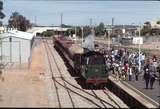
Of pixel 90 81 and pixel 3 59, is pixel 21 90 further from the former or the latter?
pixel 3 59

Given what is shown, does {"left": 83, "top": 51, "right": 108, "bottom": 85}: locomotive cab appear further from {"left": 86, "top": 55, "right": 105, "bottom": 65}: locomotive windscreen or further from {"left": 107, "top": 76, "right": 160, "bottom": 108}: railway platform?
{"left": 107, "top": 76, "right": 160, "bottom": 108}: railway platform

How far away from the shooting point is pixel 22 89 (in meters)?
30.6

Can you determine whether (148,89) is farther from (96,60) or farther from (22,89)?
(22,89)

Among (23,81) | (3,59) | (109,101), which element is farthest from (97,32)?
(109,101)

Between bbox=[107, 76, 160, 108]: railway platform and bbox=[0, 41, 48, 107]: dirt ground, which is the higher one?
bbox=[107, 76, 160, 108]: railway platform

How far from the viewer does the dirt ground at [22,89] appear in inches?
958

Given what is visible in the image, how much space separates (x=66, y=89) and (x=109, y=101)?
626 centimetres

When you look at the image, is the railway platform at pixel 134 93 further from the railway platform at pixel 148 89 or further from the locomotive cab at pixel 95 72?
the locomotive cab at pixel 95 72

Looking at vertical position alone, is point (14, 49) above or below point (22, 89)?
above

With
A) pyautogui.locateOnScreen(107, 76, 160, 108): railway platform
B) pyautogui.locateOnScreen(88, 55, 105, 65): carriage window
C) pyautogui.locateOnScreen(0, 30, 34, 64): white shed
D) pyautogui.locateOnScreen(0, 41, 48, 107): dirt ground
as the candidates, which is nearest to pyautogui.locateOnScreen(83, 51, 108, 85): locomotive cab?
pyautogui.locateOnScreen(88, 55, 105, 65): carriage window

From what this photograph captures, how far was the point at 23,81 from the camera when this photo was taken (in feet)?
115

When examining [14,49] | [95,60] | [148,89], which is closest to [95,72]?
[95,60]

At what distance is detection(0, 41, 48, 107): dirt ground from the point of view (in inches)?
958

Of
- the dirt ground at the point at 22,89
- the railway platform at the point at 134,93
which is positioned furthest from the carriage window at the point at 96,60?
the dirt ground at the point at 22,89
